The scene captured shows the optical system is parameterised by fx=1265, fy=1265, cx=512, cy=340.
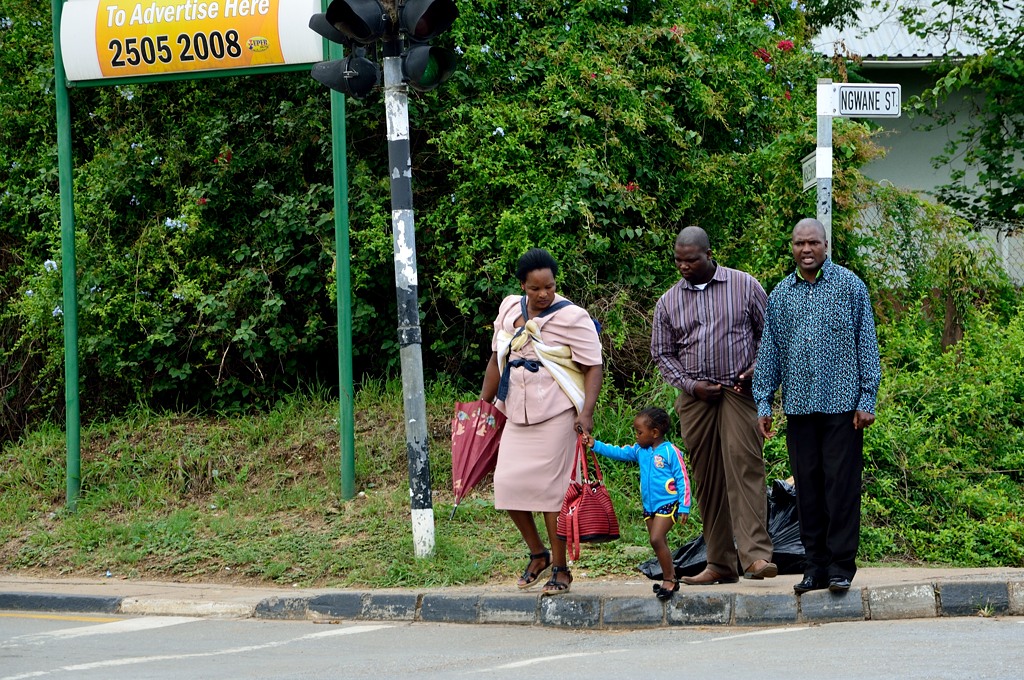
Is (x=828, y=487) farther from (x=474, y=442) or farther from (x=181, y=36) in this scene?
(x=181, y=36)

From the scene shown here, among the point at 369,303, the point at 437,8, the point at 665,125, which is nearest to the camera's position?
the point at 437,8

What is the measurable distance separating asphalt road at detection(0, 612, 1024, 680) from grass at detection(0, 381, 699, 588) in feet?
4.47

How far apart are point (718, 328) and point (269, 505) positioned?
14.3 ft

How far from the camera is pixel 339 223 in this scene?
971 cm

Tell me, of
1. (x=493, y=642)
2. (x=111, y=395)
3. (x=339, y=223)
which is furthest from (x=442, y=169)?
(x=493, y=642)

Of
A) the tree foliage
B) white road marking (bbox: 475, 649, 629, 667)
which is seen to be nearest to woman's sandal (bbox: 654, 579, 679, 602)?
white road marking (bbox: 475, 649, 629, 667)

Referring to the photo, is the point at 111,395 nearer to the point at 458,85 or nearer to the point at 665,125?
the point at 458,85

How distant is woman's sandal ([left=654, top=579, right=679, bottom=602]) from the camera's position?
6.78 m

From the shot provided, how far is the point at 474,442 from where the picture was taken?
24.6 ft

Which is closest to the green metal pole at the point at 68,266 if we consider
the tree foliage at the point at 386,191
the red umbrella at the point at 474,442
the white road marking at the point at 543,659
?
the tree foliage at the point at 386,191

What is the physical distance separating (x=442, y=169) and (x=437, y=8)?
3.34m

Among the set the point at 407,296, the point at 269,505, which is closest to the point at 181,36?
the point at 407,296

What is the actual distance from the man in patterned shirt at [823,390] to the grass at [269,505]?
193cm

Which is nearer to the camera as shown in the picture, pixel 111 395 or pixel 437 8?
pixel 437 8
